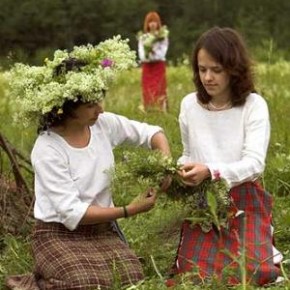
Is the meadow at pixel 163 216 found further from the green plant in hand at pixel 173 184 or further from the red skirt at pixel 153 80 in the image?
the red skirt at pixel 153 80

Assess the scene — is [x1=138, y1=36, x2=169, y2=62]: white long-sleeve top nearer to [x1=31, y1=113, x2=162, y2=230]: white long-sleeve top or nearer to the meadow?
the meadow

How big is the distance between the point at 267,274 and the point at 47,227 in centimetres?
96

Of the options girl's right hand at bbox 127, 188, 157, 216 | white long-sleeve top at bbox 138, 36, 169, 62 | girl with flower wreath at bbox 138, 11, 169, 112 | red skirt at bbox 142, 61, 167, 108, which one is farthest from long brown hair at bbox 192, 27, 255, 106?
white long-sleeve top at bbox 138, 36, 169, 62

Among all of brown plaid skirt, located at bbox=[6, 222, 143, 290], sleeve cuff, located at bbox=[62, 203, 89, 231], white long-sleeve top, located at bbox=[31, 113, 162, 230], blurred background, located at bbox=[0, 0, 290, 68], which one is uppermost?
white long-sleeve top, located at bbox=[31, 113, 162, 230]

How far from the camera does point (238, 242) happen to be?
4.46 m

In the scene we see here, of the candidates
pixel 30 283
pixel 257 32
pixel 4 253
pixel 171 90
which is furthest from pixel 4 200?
pixel 257 32

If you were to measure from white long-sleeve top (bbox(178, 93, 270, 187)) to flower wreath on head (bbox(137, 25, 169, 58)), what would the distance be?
7.63 meters

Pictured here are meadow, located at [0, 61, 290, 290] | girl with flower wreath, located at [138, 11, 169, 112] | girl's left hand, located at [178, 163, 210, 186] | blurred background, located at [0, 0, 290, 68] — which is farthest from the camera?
blurred background, located at [0, 0, 290, 68]

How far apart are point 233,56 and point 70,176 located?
86 cm

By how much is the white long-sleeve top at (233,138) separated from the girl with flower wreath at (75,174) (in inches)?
7.9

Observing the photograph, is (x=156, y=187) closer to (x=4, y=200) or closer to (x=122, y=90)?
(x=4, y=200)

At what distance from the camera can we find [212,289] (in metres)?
4.16

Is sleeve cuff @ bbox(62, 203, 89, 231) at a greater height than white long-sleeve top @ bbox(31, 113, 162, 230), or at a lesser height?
lesser

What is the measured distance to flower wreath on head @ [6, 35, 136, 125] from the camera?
439 cm
